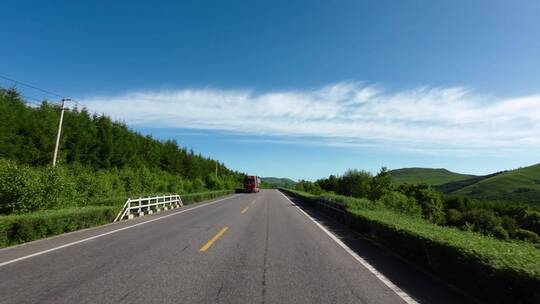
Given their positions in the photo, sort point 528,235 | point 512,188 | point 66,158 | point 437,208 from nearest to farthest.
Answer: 1. point 66,158
2. point 528,235
3. point 437,208
4. point 512,188

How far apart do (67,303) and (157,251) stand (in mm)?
4119

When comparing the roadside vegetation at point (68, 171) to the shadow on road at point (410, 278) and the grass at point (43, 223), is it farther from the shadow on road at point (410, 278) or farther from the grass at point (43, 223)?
the shadow on road at point (410, 278)

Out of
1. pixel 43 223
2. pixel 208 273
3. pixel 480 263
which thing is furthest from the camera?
pixel 43 223

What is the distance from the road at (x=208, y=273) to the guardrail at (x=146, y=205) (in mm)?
7101

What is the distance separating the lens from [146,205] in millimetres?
20578

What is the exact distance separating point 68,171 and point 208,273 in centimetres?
2162

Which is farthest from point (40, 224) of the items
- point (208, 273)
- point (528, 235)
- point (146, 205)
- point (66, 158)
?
point (528, 235)

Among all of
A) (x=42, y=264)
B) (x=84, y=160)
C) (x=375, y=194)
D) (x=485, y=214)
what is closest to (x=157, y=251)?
(x=42, y=264)

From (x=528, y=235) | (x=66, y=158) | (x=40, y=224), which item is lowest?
(x=528, y=235)

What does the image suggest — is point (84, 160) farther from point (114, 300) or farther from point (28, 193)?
point (114, 300)

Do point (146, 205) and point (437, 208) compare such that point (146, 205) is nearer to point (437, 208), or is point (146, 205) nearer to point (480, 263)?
point (480, 263)

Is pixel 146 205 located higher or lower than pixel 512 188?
lower

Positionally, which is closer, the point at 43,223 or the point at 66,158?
the point at 43,223

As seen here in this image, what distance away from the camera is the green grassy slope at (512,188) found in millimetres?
146375
